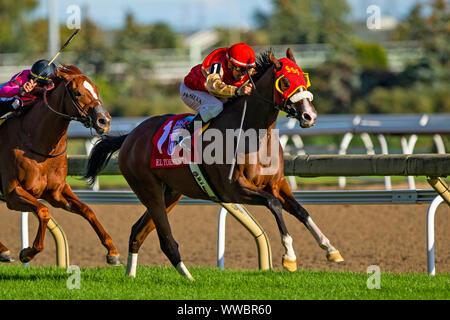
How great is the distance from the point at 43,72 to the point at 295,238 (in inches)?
129

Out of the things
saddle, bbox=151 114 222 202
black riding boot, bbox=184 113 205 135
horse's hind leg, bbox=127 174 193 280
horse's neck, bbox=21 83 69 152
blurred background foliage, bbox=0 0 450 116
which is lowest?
horse's hind leg, bbox=127 174 193 280

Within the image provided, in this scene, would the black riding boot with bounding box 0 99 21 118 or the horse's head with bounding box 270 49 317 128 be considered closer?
the horse's head with bounding box 270 49 317 128

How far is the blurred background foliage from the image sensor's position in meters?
26.7

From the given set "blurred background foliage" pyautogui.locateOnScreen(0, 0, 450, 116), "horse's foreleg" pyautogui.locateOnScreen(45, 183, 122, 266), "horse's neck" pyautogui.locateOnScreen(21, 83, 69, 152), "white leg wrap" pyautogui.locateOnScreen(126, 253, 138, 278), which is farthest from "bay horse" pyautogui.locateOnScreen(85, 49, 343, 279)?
"blurred background foliage" pyautogui.locateOnScreen(0, 0, 450, 116)

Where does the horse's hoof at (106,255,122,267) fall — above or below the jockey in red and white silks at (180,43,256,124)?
below

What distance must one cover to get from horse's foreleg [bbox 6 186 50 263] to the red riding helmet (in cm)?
181

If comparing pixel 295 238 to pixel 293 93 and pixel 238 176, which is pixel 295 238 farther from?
pixel 293 93

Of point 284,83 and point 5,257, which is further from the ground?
point 284,83

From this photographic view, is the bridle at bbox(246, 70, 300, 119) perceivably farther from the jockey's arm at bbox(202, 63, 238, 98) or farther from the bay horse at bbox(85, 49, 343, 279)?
the jockey's arm at bbox(202, 63, 238, 98)

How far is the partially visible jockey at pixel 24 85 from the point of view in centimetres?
644

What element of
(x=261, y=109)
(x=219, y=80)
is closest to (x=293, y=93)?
(x=261, y=109)

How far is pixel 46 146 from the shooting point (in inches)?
251

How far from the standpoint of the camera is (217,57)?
581cm
